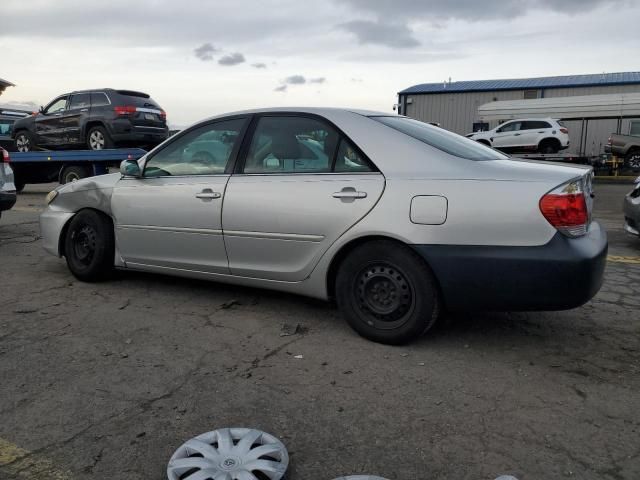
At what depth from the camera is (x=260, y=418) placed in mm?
2496

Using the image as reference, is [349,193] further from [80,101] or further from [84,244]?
[80,101]

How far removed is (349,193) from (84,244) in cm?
267

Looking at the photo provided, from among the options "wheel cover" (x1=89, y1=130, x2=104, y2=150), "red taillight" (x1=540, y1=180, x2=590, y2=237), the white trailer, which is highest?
the white trailer

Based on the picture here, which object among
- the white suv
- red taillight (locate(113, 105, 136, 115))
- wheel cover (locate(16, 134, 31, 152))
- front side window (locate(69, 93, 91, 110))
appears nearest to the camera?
red taillight (locate(113, 105, 136, 115))

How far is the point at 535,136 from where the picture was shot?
68.3 feet

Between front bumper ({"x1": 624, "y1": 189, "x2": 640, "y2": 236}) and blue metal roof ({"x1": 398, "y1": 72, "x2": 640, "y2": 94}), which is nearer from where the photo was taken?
front bumper ({"x1": 624, "y1": 189, "x2": 640, "y2": 236})

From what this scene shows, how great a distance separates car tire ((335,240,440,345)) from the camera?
3.16m

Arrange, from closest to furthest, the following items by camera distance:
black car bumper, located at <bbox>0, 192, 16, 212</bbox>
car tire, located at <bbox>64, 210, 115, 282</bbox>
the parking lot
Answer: the parking lot
car tire, located at <bbox>64, 210, 115, 282</bbox>
black car bumper, located at <bbox>0, 192, 16, 212</bbox>

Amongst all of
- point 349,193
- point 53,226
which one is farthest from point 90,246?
point 349,193

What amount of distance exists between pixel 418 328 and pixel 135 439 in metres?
1.68

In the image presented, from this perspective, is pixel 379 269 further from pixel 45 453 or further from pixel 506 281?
pixel 45 453

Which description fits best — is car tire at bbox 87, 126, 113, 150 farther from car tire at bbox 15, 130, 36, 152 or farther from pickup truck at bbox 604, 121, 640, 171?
pickup truck at bbox 604, 121, 640, 171

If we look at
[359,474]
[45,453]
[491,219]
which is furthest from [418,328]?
[45,453]

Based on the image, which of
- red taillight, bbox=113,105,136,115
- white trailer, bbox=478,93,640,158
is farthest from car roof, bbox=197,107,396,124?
white trailer, bbox=478,93,640,158
